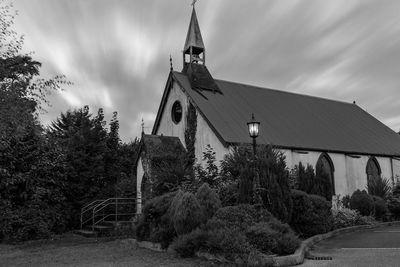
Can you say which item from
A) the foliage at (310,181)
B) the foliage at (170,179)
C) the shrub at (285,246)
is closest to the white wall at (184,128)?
the foliage at (170,179)

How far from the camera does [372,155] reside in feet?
88.0

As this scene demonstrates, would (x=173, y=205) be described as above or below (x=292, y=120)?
below

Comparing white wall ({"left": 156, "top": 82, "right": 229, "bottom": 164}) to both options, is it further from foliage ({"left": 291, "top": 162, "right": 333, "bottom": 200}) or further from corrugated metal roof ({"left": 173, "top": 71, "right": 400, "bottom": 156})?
foliage ({"left": 291, "top": 162, "right": 333, "bottom": 200})

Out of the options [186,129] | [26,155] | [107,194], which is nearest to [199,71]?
[186,129]

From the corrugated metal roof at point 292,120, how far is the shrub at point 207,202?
7.68 metres

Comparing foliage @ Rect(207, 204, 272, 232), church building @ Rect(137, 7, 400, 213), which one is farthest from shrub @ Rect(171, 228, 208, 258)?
church building @ Rect(137, 7, 400, 213)

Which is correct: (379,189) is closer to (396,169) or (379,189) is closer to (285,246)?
(396,169)

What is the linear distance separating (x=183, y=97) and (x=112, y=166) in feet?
17.6

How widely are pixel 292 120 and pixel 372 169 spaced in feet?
22.1

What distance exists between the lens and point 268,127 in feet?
74.1

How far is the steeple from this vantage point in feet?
83.3

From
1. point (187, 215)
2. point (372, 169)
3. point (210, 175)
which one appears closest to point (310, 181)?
point (210, 175)

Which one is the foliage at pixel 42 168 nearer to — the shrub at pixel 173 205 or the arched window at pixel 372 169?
the shrub at pixel 173 205

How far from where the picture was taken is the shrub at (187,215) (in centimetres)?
1070
